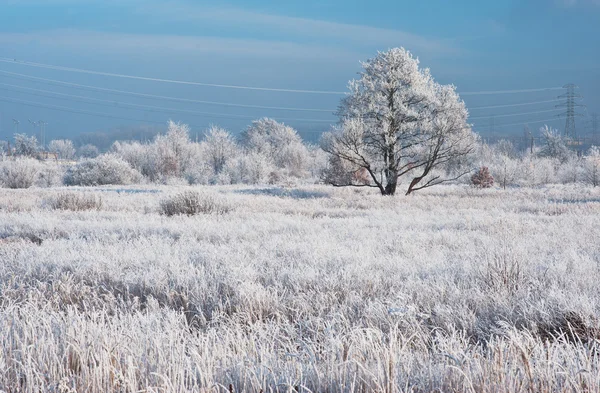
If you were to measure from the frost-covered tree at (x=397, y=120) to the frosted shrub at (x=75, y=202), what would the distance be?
485 inches

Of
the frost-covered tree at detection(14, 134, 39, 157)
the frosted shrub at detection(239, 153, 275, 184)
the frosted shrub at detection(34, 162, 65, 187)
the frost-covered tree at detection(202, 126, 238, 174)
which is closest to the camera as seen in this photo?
the frosted shrub at detection(34, 162, 65, 187)

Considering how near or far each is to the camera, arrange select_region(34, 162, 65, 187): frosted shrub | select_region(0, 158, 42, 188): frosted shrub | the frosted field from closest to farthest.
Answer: the frosted field < select_region(0, 158, 42, 188): frosted shrub < select_region(34, 162, 65, 187): frosted shrub

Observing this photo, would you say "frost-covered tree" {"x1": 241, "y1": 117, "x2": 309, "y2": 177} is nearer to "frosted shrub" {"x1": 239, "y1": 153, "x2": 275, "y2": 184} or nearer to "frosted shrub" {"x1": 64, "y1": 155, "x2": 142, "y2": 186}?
"frosted shrub" {"x1": 239, "y1": 153, "x2": 275, "y2": 184}

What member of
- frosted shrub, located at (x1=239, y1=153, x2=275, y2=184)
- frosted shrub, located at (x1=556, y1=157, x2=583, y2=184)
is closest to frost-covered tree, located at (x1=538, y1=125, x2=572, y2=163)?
frosted shrub, located at (x1=556, y1=157, x2=583, y2=184)

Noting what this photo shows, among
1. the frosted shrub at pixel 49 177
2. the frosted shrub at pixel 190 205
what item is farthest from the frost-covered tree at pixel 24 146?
the frosted shrub at pixel 190 205

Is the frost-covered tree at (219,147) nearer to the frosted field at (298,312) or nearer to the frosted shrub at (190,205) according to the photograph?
the frosted shrub at (190,205)

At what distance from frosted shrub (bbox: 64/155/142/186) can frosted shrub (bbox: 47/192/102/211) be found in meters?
23.5

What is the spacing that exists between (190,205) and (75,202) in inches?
173

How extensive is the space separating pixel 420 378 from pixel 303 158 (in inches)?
2606

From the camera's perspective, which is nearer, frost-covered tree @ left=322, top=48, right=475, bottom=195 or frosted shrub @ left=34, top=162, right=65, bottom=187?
frost-covered tree @ left=322, top=48, right=475, bottom=195

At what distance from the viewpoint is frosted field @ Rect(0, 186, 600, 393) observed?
6.88 feet

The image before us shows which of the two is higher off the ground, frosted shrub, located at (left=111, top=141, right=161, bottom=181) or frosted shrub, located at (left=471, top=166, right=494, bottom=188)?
frosted shrub, located at (left=111, top=141, right=161, bottom=181)

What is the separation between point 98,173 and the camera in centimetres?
3894

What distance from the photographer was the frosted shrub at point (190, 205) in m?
14.6
